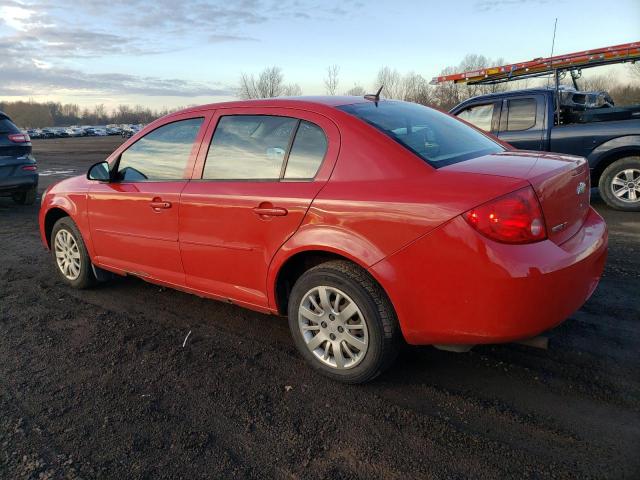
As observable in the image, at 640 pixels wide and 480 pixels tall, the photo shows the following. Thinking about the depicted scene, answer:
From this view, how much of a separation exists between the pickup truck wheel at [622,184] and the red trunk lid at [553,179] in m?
5.02

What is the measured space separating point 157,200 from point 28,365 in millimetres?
1428

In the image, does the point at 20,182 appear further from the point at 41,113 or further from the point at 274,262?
the point at 41,113

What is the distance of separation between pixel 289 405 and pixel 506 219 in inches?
60.6

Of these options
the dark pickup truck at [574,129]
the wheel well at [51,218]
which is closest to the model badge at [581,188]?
the wheel well at [51,218]

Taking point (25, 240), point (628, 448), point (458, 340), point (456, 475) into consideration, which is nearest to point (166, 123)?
point (458, 340)

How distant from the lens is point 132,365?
3287 millimetres

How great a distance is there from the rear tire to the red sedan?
286 inches

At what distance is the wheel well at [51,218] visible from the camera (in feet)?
16.0

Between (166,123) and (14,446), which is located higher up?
(166,123)

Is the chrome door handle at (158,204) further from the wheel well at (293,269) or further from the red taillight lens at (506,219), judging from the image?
the red taillight lens at (506,219)

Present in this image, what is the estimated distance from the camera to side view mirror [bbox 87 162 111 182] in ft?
13.6

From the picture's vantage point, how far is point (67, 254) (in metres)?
4.84

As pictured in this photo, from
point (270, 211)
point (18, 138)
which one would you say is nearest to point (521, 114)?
point (270, 211)

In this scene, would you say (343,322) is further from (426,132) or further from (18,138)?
(18,138)
